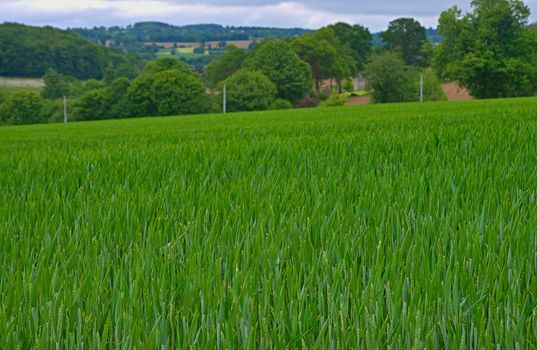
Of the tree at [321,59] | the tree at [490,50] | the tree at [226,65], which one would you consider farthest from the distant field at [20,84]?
the tree at [490,50]

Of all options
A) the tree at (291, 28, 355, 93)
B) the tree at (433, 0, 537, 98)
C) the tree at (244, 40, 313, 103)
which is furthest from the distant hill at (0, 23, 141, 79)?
the tree at (433, 0, 537, 98)

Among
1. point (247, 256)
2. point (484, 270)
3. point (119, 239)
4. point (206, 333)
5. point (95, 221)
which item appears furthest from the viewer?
point (95, 221)

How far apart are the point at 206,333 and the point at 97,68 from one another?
117m

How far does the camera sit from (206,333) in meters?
1.19

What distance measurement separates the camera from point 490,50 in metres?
56.6

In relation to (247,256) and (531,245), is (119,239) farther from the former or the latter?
(531,245)

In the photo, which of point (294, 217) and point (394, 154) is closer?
point (294, 217)

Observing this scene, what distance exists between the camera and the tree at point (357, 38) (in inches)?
4006

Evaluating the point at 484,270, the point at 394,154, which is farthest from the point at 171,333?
the point at 394,154

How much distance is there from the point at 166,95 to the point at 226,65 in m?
20.9

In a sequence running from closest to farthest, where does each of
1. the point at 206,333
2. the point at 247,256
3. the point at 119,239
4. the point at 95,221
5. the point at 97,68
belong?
the point at 206,333
the point at 247,256
the point at 119,239
the point at 95,221
the point at 97,68

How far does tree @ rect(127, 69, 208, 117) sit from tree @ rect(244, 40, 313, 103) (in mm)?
→ 8916

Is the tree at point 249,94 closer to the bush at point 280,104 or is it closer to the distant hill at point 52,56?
the bush at point 280,104

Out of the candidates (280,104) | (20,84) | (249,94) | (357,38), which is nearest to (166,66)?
(249,94)
